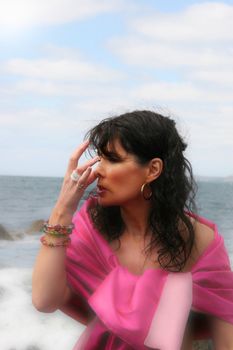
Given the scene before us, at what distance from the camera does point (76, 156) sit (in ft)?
8.59

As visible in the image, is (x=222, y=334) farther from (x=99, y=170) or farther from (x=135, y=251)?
(x=99, y=170)

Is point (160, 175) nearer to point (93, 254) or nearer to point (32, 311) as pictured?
point (93, 254)

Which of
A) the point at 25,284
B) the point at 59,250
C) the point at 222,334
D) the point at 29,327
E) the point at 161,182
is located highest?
the point at 161,182

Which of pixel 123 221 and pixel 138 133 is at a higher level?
pixel 138 133

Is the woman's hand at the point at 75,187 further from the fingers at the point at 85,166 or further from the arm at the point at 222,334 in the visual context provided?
the arm at the point at 222,334

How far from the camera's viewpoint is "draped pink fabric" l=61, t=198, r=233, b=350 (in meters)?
2.61

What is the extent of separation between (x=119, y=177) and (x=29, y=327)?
7409 mm

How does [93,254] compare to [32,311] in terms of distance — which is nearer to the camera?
[93,254]

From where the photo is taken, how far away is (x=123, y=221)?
2801mm

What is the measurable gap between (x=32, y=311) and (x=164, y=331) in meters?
7.85

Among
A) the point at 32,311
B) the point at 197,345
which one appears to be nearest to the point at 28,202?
the point at 32,311

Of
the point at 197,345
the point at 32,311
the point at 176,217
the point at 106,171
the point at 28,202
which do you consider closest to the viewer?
the point at 106,171

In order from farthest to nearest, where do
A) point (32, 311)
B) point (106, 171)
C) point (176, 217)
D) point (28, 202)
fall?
1. point (28, 202)
2. point (32, 311)
3. point (176, 217)
4. point (106, 171)

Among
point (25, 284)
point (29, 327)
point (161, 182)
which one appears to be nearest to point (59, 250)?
point (161, 182)
